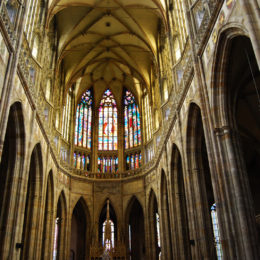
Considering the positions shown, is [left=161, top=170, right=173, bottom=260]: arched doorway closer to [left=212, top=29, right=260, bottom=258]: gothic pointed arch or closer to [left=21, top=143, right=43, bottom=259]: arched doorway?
[left=21, top=143, right=43, bottom=259]: arched doorway

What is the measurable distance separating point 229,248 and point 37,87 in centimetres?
1388

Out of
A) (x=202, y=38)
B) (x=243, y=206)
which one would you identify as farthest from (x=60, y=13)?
(x=243, y=206)

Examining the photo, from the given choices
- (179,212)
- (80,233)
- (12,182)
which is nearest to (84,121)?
(80,233)

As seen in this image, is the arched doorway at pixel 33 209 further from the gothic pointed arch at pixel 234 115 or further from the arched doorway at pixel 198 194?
the gothic pointed arch at pixel 234 115

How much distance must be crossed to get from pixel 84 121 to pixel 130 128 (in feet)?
15.8

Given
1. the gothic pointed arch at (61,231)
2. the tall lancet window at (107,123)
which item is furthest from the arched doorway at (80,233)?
the tall lancet window at (107,123)

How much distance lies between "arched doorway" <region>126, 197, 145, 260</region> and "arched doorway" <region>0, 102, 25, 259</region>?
1502 cm

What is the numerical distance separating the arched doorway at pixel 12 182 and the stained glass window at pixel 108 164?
14.9 meters

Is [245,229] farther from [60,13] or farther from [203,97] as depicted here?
[60,13]

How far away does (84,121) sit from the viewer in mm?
33188

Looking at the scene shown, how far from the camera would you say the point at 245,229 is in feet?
33.4

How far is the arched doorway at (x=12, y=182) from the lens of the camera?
14.5 metres

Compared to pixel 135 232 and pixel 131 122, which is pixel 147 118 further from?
pixel 135 232

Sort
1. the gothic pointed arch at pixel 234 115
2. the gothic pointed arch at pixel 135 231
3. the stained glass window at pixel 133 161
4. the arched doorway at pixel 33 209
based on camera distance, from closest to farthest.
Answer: the gothic pointed arch at pixel 234 115 → the arched doorway at pixel 33 209 → the gothic pointed arch at pixel 135 231 → the stained glass window at pixel 133 161
